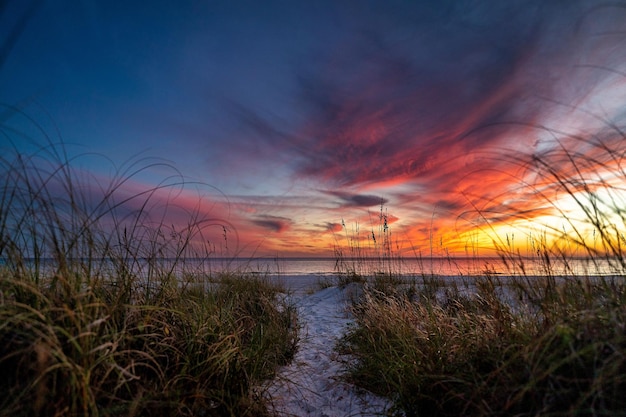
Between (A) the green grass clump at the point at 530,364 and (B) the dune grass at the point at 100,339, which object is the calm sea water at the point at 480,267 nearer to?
(A) the green grass clump at the point at 530,364

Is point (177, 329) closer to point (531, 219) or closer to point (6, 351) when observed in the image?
point (6, 351)

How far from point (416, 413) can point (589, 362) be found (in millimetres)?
1023

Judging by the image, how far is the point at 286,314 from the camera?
4.74 meters

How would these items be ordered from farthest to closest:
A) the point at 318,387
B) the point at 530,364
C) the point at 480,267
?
the point at 480,267 → the point at 318,387 → the point at 530,364

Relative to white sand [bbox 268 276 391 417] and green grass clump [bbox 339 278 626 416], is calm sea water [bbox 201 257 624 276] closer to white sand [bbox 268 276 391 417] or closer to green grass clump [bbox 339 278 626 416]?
green grass clump [bbox 339 278 626 416]

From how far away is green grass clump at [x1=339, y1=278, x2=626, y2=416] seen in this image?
1.40 metres

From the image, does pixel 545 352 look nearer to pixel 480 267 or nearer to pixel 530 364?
pixel 530 364

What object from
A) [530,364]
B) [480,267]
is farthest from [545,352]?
[480,267]

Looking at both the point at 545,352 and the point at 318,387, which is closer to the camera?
the point at 545,352

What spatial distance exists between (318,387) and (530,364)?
199 cm

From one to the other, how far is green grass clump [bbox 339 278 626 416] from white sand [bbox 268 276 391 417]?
17cm

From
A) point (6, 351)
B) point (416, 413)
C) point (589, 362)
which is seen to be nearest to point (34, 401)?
point (6, 351)

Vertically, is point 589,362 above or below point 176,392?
above

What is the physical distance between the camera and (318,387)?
2.90 metres
